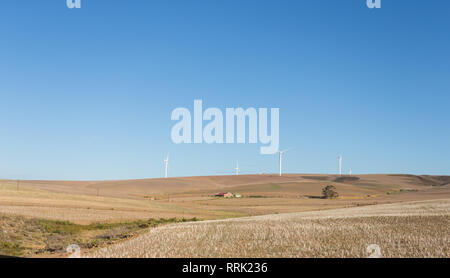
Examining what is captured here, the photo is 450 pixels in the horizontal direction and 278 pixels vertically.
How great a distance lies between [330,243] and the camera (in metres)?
24.6

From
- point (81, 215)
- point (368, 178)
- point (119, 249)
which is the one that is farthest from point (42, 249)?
point (368, 178)

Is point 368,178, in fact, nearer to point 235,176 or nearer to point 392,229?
point 235,176
